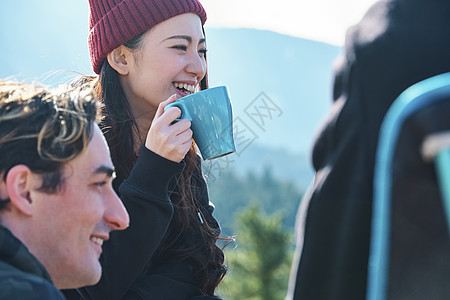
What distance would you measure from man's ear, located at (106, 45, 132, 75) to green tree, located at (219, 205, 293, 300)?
1570 centimetres

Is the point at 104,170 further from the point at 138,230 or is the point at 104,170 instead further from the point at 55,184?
the point at 138,230

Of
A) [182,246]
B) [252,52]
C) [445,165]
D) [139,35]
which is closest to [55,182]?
[182,246]

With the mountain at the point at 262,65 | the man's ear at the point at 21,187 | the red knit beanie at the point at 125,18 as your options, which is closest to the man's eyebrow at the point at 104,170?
the man's ear at the point at 21,187

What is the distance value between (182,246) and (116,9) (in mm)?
1021

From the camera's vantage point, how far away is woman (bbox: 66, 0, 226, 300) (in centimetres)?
189

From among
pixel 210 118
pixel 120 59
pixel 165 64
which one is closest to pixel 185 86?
pixel 165 64

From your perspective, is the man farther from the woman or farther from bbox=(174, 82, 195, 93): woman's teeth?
bbox=(174, 82, 195, 93): woman's teeth

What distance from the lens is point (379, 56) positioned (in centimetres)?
100

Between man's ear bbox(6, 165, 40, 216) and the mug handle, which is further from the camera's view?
the mug handle

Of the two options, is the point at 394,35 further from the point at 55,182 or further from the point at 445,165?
the point at 55,182

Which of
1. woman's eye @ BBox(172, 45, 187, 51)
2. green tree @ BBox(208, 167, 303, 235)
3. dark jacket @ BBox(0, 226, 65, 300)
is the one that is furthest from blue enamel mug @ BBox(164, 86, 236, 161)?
green tree @ BBox(208, 167, 303, 235)

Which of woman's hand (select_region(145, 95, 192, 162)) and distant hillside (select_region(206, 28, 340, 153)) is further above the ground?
distant hillside (select_region(206, 28, 340, 153))

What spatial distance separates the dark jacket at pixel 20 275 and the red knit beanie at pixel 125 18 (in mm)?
1297

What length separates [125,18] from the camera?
97.6 inches
